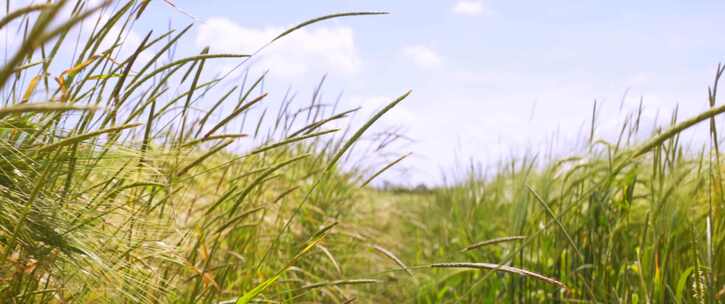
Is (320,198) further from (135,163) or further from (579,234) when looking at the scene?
(135,163)

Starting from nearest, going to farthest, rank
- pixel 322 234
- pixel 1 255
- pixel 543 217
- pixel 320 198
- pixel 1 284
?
pixel 1 255 < pixel 1 284 < pixel 322 234 < pixel 543 217 < pixel 320 198

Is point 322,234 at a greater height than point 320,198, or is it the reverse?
point 320,198

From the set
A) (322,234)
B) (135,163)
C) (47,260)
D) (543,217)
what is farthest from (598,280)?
(47,260)

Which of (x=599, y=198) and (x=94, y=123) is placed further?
(x=599, y=198)

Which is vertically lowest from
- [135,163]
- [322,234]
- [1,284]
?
[1,284]

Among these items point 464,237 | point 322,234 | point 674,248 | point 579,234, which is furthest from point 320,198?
point 322,234

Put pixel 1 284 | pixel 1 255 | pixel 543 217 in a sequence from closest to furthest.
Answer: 1. pixel 1 255
2. pixel 1 284
3. pixel 543 217

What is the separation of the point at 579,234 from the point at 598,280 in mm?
169

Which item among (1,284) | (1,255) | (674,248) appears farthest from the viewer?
(674,248)

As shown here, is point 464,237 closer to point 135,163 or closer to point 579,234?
point 579,234

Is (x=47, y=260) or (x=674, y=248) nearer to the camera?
(x=47, y=260)

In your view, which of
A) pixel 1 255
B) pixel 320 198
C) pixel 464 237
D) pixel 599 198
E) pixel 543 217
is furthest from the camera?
pixel 464 237

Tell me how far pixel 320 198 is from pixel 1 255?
258cm

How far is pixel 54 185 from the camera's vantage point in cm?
109
